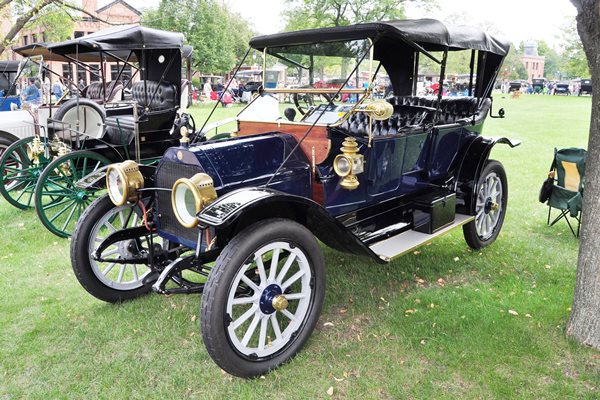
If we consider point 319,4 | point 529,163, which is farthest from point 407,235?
point 319,4

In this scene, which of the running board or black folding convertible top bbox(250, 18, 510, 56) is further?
the running board

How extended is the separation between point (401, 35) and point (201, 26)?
Answer: 2969 centimetres

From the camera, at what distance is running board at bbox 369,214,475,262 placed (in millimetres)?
3505

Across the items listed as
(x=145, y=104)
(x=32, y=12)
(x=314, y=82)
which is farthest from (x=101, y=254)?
(x=32, y=12)

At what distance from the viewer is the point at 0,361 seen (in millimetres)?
2980

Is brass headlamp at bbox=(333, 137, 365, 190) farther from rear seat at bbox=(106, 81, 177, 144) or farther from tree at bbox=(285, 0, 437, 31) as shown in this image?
tree at bbox=(285, 0, 437, 31)

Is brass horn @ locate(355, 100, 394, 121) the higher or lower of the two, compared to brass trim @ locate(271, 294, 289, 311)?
higher

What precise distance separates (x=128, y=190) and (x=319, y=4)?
2366 cm

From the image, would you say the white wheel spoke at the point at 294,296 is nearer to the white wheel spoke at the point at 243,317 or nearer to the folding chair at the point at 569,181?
the white wheel spoke at the point at 243,317

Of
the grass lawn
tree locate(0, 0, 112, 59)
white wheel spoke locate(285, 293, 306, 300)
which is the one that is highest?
tree locate(0, 0, 112, 59)

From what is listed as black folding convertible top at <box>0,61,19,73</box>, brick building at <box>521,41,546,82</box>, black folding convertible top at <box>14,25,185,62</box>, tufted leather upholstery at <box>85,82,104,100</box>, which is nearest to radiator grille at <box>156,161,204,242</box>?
black folding convertible top at <box>14,25,185,62</box>

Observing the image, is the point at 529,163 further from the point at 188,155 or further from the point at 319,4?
the point at 319,4

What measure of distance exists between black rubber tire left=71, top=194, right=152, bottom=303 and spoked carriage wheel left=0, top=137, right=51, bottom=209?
342 centimetres

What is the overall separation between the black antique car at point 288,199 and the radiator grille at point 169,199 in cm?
1
